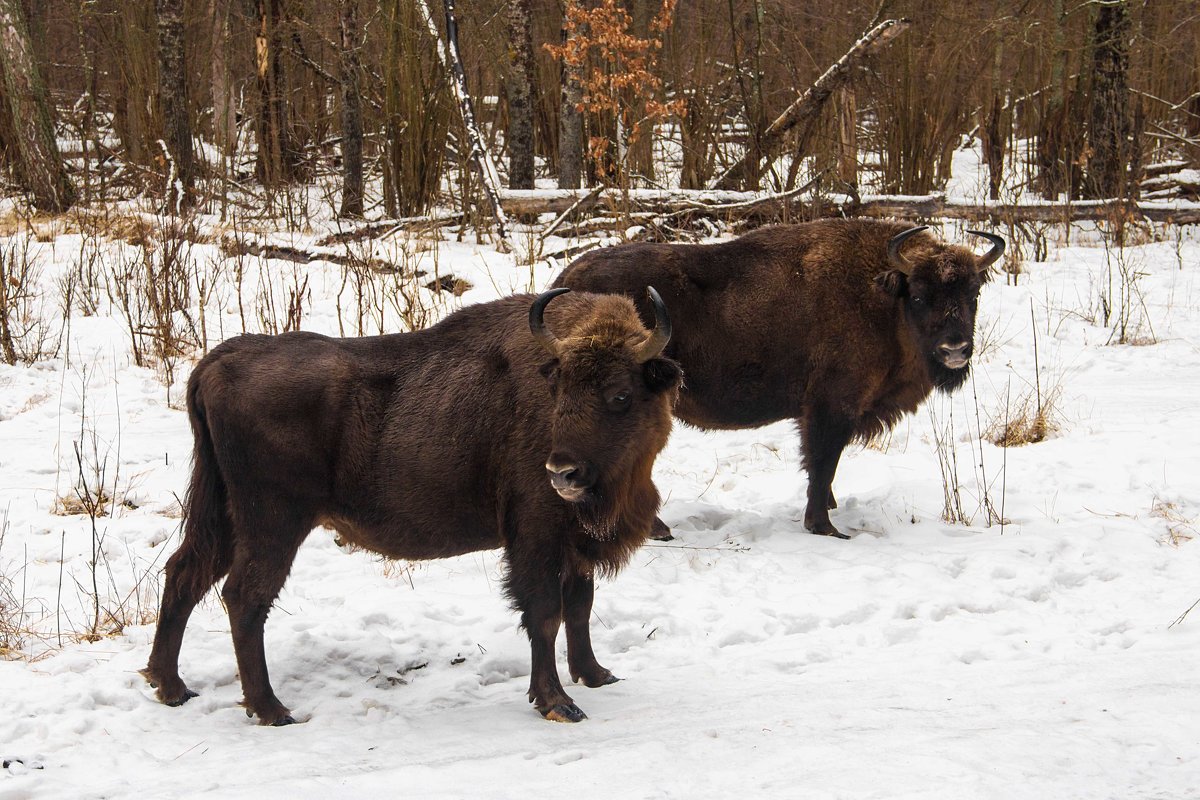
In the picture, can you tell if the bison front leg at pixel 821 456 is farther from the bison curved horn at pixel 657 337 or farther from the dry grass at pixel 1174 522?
the bison curved horn at pixel 657 337

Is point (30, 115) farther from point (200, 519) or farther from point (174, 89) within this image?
point (200, 519)

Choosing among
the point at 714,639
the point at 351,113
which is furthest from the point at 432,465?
the point at 351,113

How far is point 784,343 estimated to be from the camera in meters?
6.86

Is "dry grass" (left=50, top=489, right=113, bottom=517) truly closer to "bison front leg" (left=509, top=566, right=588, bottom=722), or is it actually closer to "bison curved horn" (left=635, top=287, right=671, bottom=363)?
"bison front leg" (left=509, top=566, right=588, bottom=722)

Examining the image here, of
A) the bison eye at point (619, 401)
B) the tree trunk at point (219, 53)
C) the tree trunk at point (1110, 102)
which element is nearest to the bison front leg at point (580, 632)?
the bison eye at point (619, 401)

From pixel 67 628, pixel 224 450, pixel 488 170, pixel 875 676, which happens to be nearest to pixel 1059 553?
pixel 875 676

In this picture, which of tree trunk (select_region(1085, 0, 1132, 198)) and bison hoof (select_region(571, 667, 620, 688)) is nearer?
bison hoof (select_region(571, 667, 620, 688))

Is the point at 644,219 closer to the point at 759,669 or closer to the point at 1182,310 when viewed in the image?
the point at 1182,310

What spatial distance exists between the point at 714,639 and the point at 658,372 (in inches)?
61.4

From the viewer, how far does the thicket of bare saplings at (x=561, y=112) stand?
13.5m

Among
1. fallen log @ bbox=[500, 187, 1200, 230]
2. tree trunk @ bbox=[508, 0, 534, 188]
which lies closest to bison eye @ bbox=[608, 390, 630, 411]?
fallen log @ bbox=[500, 187, 1200, 230]

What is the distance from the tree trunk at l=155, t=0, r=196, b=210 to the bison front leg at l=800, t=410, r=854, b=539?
11.0 meters

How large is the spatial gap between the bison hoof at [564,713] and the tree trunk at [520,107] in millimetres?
11212

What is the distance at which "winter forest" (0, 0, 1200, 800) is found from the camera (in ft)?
13.2
